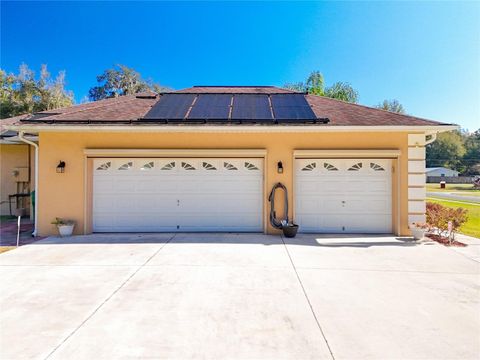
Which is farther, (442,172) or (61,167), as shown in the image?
(442,172)

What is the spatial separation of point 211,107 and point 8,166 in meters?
9.26

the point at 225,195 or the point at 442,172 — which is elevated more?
the point at 442,172

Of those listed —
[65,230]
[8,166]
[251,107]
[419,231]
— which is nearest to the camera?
[419,231]

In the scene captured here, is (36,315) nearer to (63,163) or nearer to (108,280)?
(108,280)

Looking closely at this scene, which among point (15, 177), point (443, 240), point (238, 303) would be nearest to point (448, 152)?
point (443, 240)

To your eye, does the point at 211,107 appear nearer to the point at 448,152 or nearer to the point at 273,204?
the point at 273,204

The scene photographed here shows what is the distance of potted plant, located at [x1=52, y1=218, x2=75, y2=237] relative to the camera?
7.67 meters

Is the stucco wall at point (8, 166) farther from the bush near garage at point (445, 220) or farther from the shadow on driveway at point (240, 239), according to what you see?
the bush near garage at point (445, 220)

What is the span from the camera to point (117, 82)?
34.0 metres

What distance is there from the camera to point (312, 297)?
12.9 feet

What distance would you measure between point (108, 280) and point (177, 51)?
15737 millimetres

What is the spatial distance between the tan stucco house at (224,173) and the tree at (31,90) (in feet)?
60.1

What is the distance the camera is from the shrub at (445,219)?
7.37m

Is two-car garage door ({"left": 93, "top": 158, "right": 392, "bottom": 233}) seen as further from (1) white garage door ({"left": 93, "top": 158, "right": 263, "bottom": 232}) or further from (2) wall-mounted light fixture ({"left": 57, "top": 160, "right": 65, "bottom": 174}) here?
(2) wall-mounted light fixture ({"left": 57, "top": 160, "right": 65, "bottom": 174})
